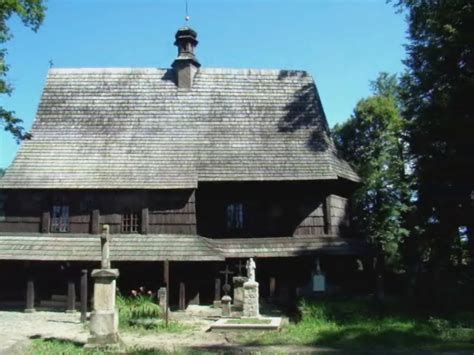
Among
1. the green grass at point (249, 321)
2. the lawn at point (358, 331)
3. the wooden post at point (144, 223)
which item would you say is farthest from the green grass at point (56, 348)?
the wooden post at point (144, 223)

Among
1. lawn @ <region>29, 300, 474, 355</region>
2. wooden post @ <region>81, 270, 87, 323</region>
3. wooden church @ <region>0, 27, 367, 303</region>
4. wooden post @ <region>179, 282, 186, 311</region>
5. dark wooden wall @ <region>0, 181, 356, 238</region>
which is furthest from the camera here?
dark wooden wall @ <region>0, 181, 356, 238</region>

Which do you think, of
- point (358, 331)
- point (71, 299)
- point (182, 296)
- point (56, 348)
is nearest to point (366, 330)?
point (358, 331)

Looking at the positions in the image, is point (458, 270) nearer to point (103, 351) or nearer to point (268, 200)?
point (268, 200)

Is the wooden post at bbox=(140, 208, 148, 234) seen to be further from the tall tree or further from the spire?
the tall tree

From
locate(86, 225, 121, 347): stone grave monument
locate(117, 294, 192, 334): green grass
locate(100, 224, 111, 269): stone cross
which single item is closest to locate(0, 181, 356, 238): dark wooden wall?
locate(117, 294, 192, 334): green grass

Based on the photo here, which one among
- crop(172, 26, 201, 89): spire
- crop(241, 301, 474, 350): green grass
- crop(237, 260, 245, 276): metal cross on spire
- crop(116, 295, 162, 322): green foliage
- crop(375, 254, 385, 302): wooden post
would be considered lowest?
crop(241, 301, 474, 350): green grass

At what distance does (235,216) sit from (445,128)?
28.0ft

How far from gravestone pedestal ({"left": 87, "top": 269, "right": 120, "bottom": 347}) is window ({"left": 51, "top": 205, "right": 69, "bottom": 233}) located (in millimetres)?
9071

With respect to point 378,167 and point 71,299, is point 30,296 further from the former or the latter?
point 378,167

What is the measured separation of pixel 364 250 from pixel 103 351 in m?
11.6

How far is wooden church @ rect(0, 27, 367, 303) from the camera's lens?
61.1 ft

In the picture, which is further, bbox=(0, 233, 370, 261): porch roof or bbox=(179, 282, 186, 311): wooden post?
bbox=(0, 233, 370, 261): porch roof

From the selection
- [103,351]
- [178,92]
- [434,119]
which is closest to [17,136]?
[178,92]

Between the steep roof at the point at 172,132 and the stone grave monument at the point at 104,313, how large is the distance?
825cm
